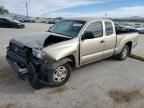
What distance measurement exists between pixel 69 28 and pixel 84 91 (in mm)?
2162

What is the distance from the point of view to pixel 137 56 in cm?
810

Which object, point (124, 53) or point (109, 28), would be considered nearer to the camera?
point (109, 28)

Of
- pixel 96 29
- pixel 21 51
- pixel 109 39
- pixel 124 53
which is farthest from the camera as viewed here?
pixel 124 53

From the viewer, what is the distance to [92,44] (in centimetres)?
559

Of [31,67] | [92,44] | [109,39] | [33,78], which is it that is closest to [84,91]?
[33,78]

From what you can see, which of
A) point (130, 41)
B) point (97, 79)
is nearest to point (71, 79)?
point (97, 79)

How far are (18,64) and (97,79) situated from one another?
229cm

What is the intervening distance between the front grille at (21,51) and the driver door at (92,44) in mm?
1561

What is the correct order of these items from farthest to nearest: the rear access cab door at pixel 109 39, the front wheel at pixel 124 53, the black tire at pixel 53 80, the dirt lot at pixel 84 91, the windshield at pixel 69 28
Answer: the front wheel at pixel 124 53, the rear access cab door at pixel 109 39, the windshield at pixel 69 28, the black tire at pixel 53 80, the dirt lot at pixel 84 91

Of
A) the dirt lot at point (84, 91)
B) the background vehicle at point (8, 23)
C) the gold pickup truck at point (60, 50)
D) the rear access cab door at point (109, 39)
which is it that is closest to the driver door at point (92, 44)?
the gold pickup truck at point (60, 50)

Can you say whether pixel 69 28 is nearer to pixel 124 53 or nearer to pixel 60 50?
pixel 60 50

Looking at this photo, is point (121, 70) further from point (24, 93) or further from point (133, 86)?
point (24, 93)

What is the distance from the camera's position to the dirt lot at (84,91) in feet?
13.2

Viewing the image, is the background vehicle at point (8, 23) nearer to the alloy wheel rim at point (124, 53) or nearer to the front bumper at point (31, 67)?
the alloy wheel rim at point (124, 53)
